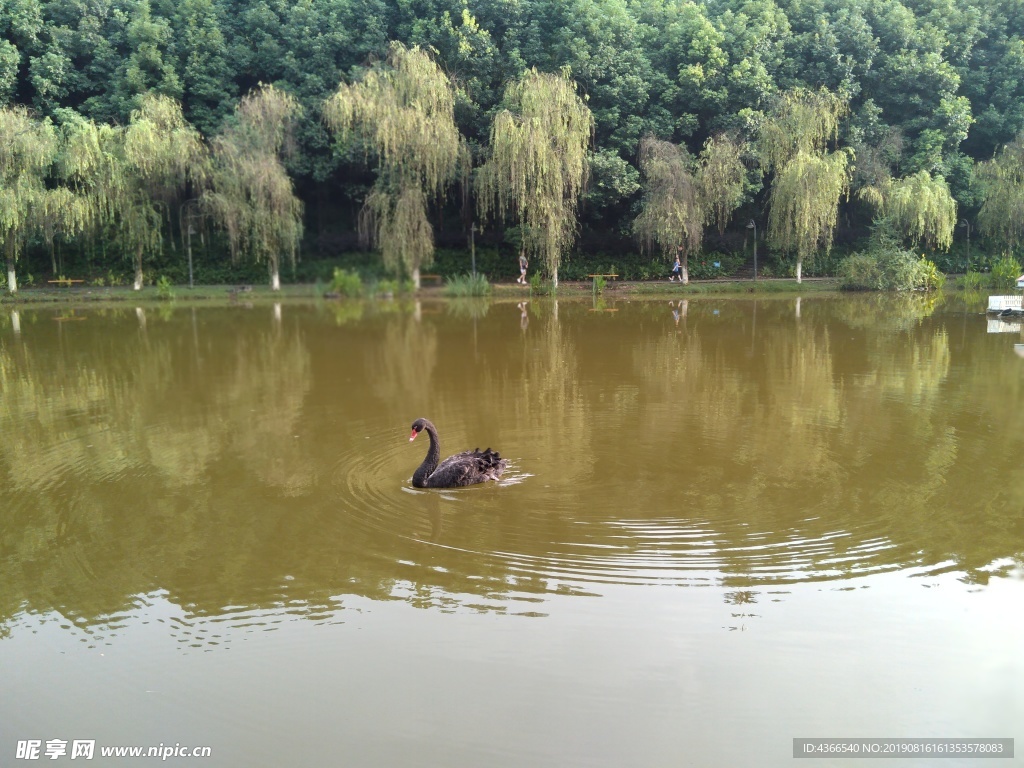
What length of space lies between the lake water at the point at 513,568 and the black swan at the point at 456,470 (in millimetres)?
133

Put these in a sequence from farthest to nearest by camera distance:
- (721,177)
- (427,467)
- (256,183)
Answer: (721,177) → (256,183) → (427,467)

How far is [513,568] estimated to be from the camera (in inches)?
217

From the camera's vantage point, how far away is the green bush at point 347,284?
2838 centimetres

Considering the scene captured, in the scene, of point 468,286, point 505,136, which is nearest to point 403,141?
point 505,136

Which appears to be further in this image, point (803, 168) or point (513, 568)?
point (803, 168)

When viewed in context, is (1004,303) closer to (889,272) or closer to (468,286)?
(889,272)

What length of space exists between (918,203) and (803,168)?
4243 millimetres

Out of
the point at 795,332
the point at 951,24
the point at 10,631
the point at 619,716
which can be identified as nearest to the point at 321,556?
the point at 10,631

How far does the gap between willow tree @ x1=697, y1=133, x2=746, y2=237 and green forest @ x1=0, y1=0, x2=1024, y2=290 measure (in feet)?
0.27

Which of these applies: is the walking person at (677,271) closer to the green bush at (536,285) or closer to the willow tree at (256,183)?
the green bush at (536,285)

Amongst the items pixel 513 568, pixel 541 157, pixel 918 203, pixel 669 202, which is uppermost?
pixel 541 157

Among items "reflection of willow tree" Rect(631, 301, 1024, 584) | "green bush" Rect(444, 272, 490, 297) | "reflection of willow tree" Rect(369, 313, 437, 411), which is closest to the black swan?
"reflection of willow tree" Rect(631, 301, 1024, 584)

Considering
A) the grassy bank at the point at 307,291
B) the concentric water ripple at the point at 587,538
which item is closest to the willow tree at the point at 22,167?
the grassy bank at the point at 307,291

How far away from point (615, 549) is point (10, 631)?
3697 millimetres
